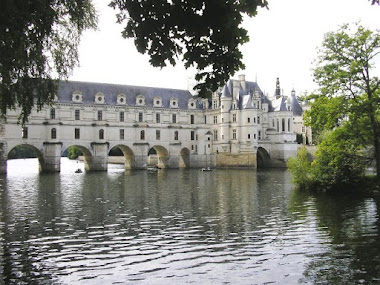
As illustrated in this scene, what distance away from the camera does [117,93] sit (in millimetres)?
59000

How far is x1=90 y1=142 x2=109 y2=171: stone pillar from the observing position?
52959 millimetres

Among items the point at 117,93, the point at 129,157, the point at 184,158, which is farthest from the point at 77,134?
the point at 184,158

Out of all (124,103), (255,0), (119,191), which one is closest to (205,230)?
(255,0)

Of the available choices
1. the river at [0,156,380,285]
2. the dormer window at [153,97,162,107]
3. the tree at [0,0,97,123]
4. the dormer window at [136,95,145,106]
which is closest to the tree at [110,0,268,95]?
the tree at [0,0,97,123]

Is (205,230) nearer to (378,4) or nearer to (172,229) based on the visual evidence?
(172,229)

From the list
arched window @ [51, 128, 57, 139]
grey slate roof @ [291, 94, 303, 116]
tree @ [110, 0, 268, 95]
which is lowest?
tree @ [110, 0, 268, 95]

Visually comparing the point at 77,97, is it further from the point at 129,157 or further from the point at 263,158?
the point at 263,158

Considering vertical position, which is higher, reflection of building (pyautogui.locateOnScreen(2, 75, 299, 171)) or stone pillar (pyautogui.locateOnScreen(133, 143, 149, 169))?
reflection of building (pyautogui.locateOnScreen(2, 75, 299, 171))

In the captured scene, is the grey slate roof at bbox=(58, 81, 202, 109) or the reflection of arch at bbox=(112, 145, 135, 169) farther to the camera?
the reflection of arch at bbox=(112, 145, 135, 169)

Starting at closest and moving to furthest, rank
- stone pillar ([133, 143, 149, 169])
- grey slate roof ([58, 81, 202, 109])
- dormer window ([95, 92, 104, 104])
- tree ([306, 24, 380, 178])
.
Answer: tree ([306, 24, 380, 178]), grey slate roof ([58, 81, 202, 109]), dormer window ([95, 92, 104, 104]), stone pillar ([133, 143, 149, 169])

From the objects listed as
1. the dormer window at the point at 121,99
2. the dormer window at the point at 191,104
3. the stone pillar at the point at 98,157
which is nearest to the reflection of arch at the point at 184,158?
the dormer window at the point at 191,104

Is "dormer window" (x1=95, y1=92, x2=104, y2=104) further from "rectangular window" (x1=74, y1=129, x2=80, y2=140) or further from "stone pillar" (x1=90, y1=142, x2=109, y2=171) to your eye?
"stone pillar" (x1=90, y1=142, x2=109, y2=171)

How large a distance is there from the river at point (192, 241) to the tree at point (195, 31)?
4.52 m

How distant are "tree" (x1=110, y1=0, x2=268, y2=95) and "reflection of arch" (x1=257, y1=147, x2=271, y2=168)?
2293 inches
